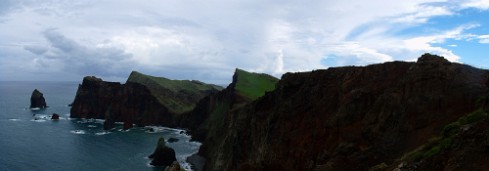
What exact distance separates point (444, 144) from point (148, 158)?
312 feet

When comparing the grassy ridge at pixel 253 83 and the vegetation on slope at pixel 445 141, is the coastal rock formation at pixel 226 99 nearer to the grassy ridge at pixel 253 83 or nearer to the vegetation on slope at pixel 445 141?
the grassy ridge at pixel 253 83

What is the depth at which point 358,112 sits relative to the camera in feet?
157

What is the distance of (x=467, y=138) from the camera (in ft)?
81.9

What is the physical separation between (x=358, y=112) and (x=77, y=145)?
100645 mm

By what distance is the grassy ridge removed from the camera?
132 metres

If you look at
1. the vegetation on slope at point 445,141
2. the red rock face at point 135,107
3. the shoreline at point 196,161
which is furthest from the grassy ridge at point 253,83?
the vegetation on slope at point 445,141

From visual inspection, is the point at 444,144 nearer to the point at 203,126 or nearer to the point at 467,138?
the point at 467,138

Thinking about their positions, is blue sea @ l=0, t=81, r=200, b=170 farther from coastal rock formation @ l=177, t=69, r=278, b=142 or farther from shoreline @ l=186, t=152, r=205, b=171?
coastal rock formation @ l=177, t=69, r=278, b=142

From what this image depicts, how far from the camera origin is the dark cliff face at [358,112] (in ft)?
127

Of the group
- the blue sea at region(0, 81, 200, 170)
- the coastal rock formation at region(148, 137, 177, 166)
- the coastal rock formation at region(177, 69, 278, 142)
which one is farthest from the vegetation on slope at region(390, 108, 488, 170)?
the coastal rock formation at region(177, 69, 278, 142)

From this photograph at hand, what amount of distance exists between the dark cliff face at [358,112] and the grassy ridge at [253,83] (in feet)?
187

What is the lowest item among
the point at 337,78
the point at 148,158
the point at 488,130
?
the point at 148,158

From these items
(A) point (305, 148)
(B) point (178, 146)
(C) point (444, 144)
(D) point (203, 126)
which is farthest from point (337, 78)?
(D) point (203, 126)

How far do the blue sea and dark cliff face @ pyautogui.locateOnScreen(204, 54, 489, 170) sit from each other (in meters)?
47.2
